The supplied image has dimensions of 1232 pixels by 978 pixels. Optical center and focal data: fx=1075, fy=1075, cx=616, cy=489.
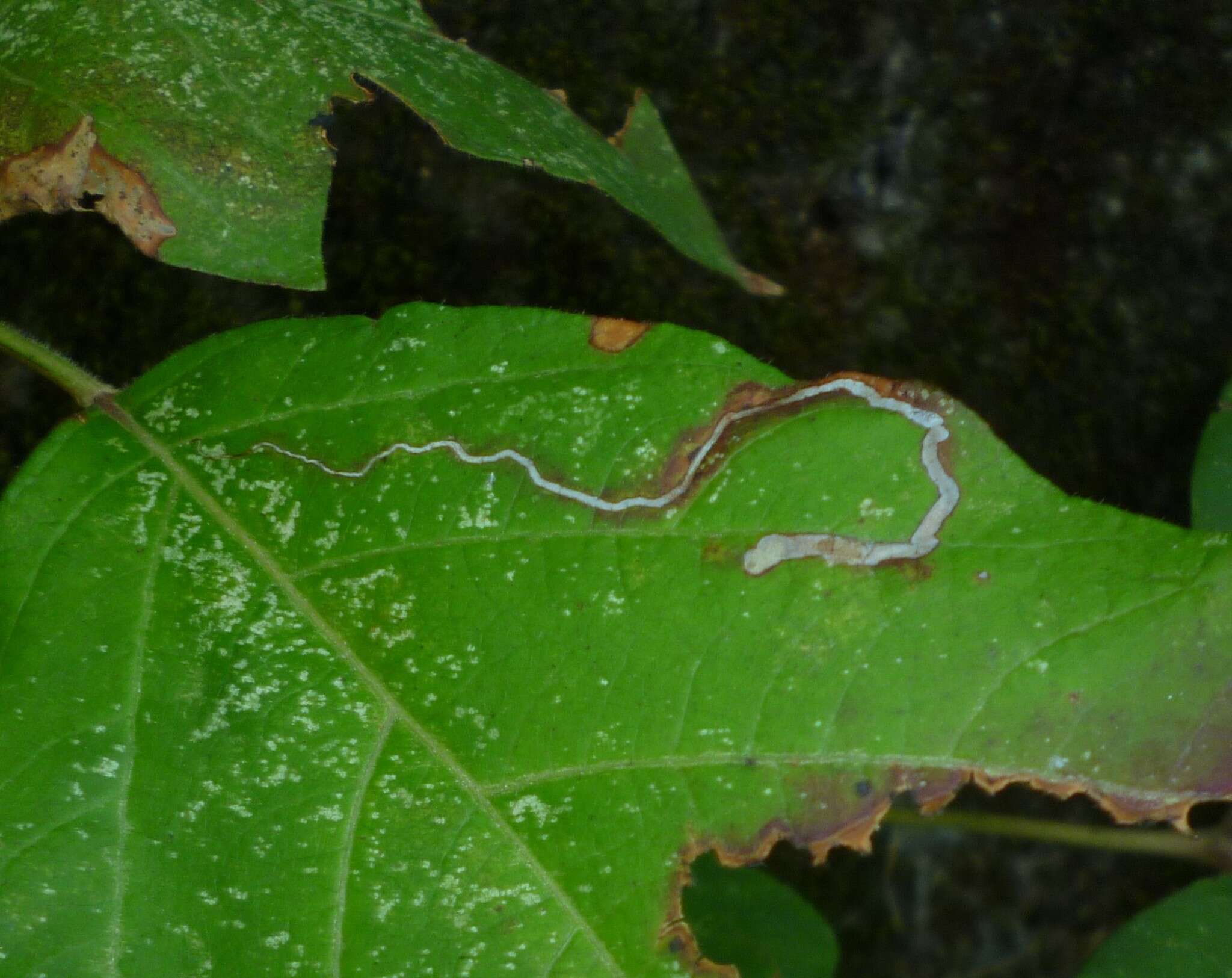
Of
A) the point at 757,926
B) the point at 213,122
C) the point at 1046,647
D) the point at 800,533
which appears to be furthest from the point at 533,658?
the point at 757,926

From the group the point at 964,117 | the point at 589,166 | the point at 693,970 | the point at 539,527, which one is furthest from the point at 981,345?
the point at 693,970

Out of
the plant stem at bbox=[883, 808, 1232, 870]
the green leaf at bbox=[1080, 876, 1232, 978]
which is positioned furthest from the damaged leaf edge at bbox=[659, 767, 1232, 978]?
the plant stem at bbox=[883, 808, 1232, 870]

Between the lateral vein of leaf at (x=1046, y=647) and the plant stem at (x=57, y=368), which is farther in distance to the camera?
the plant stem at (x=57, y=368)

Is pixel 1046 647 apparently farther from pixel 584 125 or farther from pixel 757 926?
pixel 757 926

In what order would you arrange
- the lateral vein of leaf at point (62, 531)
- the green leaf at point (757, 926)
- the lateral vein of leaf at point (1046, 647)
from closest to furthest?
the lateral vein of leaf at point (1046, 647) → the lateral vein of leaf at point (62, 531) → the green leaf at point (757, 926)

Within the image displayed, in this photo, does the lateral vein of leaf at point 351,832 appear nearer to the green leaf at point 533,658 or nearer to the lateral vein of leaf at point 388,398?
the green leaf at point 533,658

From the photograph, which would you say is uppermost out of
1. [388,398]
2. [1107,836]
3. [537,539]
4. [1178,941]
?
[388,398]

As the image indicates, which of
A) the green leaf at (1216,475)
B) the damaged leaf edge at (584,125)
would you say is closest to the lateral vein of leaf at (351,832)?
A: the damaged leaf edge at (584,125)
